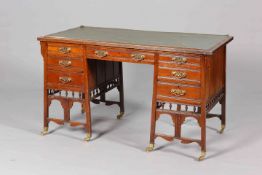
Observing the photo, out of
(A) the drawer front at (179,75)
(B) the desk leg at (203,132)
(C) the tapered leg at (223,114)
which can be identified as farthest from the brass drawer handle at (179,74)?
(C) the tapered leg at (223,114)

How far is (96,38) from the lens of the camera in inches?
224

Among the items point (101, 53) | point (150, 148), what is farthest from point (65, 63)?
point (150, 148)

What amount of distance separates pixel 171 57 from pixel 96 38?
777mm

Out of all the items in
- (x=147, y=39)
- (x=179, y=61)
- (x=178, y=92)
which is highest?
(x=147, y=39)

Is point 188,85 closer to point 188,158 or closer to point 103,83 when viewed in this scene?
point 188,158

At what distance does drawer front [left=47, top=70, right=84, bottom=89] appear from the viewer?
5.75 meters

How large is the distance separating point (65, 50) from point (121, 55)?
21.7 inches

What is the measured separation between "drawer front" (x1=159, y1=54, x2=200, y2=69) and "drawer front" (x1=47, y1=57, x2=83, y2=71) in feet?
2.63

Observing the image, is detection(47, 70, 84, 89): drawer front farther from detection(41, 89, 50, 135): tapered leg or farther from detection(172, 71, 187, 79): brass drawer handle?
detection(172, 71, 187, 79): brass drawer handle

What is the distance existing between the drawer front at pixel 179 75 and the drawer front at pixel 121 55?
136mm

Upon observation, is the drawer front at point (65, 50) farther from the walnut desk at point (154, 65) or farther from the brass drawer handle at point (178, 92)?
the brass drawer handle at point (178, 92)

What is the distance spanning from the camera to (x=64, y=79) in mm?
5801

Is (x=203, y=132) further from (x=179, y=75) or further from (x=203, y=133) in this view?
(x=179, y=75)

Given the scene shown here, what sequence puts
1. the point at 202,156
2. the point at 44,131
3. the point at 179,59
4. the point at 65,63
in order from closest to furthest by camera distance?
the point at 179,59 → the point at 202,156 → the point at 65,63 → the point at 44,131
